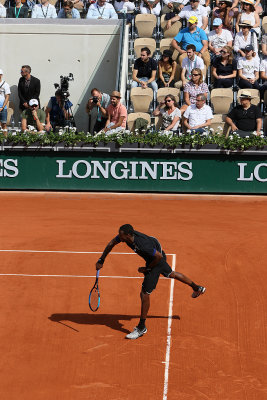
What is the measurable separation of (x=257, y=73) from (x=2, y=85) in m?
6.79

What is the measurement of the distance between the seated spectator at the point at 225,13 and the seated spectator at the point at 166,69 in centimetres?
198

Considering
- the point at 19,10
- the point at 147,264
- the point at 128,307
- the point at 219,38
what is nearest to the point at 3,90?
the point at 19,10

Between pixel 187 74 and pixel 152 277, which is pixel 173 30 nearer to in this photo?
pixel 187 74

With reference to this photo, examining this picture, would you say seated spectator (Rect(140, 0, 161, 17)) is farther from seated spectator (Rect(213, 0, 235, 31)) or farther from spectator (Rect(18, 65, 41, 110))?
spectator (Rect(18, 65, 41, 110))

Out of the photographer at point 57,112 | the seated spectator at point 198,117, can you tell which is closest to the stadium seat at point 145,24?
the photographer at point 57,112

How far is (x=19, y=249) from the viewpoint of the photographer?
1546 cm

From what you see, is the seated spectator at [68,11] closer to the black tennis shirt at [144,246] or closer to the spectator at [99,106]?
the spectator at [99,106]

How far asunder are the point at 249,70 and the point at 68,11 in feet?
19.2

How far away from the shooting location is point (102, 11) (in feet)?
79.2

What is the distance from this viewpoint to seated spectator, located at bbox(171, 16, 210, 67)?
2219 centimetres

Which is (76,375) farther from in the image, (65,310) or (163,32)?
(163,32)

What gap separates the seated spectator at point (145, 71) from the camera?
21922mm

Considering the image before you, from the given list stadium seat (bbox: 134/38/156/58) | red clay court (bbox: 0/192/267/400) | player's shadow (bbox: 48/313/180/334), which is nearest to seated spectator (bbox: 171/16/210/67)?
stadium seat (bbox: 134/38/156/58)

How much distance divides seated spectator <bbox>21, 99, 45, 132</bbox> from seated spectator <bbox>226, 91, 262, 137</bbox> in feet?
15.9
